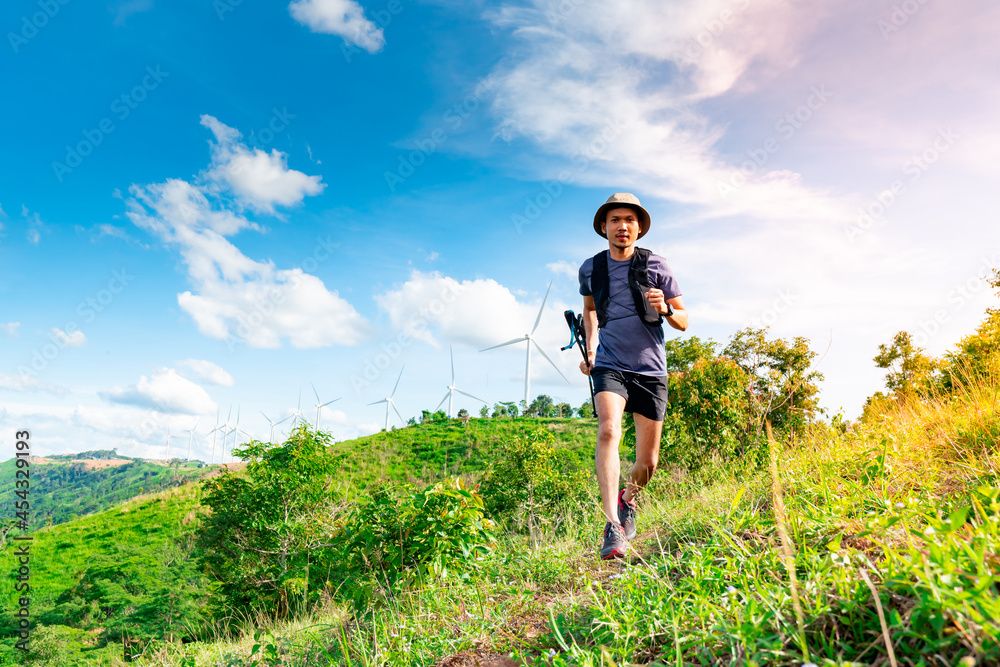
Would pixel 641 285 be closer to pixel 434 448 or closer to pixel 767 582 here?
pixel 767 582

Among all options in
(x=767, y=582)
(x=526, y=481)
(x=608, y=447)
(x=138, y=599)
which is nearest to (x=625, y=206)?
(x=608, y=447)

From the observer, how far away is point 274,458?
22062 mm

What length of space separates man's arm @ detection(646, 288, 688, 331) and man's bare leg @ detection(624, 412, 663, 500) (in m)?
0.86

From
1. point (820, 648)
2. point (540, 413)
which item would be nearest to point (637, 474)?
point (820, 648)

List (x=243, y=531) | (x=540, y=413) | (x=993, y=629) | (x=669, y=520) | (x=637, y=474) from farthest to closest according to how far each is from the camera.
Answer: (x=540, y=413) → (x=243, y=531) → (x=637, y=474) → (x=669, y=520) → (x=993, y=629)

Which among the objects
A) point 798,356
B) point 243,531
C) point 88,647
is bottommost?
point 88,647

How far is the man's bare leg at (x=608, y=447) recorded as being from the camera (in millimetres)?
4020

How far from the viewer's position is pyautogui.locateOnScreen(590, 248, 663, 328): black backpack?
4488 millimetres

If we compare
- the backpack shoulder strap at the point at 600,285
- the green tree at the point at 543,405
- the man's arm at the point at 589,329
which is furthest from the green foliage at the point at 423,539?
the green tree at the point at 543,405

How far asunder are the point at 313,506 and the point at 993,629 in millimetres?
22969

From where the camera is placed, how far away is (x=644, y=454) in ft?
15.0

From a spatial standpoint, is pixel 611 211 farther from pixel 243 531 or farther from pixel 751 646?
pixel 243 531

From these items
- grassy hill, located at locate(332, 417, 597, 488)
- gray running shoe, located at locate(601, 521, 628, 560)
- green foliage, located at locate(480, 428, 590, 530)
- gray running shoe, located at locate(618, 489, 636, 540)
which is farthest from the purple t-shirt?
grassy hill, located at locate(332, 417, 597, 488)

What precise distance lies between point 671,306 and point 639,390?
0.79 m
